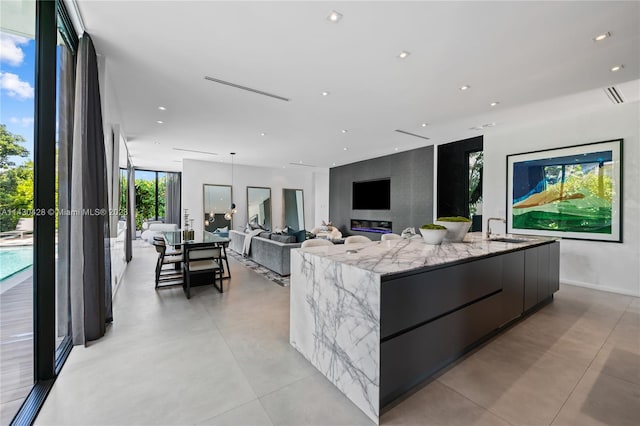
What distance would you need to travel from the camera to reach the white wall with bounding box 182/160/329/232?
889 centimetres

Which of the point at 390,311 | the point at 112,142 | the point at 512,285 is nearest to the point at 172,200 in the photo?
the point at 112,142

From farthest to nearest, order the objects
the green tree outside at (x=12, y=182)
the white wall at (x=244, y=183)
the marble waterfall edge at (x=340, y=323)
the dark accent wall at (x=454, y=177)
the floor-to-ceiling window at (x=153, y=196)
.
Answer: the floor-to-ceiling window at (x=153, y=196)
the white wall at (x=244, y=183)
the dark accent wall at (x=454, y=177)
the marble waterfall edge at (x=340, y=323)
the green tree outside at (x=12, y=182)

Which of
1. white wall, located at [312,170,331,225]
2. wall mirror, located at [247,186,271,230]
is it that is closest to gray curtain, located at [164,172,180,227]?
wall mirror, located at [247,186,271,230]

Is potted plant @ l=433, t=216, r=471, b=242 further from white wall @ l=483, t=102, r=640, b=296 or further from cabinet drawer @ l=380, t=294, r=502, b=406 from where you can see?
white wall @ l=483, t=102, r=640, b=296

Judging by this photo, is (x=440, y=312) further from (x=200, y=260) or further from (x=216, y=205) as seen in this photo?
(x=216, y=205)

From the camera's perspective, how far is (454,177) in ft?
21.6

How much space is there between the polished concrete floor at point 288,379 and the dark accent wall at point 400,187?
4236mm

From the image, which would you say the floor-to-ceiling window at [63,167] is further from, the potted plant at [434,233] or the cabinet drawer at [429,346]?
the potted plant at [434,233]

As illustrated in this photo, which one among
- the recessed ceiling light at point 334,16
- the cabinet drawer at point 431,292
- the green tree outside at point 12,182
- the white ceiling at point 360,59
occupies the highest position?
the white ceiling at point 360,59

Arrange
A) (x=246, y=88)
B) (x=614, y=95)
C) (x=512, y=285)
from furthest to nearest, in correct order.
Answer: (x=614, y=95) < (x=246, y=88) < (x=512, y=285)

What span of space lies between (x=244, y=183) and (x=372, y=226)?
5016mm

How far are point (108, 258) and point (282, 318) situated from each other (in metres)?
2.16

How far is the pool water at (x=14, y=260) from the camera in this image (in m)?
1.45

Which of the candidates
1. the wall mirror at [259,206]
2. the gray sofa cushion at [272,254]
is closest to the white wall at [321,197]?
the wall mirror at [259,206]
